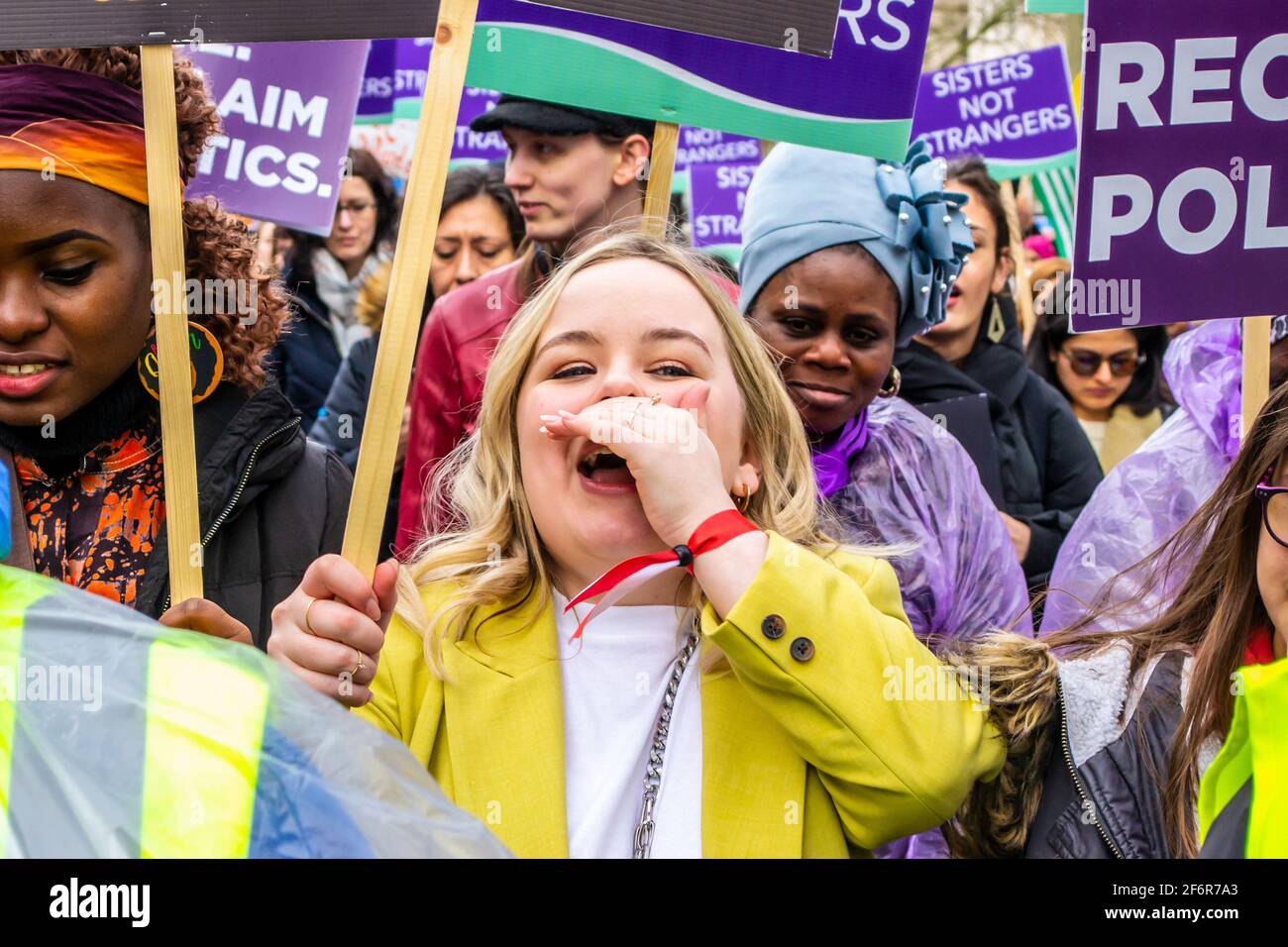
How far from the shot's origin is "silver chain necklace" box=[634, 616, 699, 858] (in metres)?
1.88

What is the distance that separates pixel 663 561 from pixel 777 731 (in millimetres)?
269

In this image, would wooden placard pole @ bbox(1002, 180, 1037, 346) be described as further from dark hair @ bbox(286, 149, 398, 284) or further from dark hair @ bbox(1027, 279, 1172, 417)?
dark hair @ bbox(286, 149, 398, 284)

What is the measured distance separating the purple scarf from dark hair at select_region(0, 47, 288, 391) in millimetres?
1076

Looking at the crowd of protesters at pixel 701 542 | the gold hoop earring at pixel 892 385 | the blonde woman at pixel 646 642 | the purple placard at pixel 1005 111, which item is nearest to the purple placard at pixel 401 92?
the purple placard at pixel 1005 111

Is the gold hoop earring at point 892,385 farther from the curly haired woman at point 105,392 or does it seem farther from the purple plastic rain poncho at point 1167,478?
the curly haired woman at point 105,392

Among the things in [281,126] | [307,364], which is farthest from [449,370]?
[307,364]

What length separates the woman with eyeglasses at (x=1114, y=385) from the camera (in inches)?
202

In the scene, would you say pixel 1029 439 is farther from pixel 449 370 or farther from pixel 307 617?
pixel 307 617

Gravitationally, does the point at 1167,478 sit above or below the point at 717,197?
below

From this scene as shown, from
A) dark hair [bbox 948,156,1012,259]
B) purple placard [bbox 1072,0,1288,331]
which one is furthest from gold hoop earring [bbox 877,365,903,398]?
dark hair [bbox 948,156,1012,259]

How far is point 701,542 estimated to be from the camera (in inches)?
75.2
